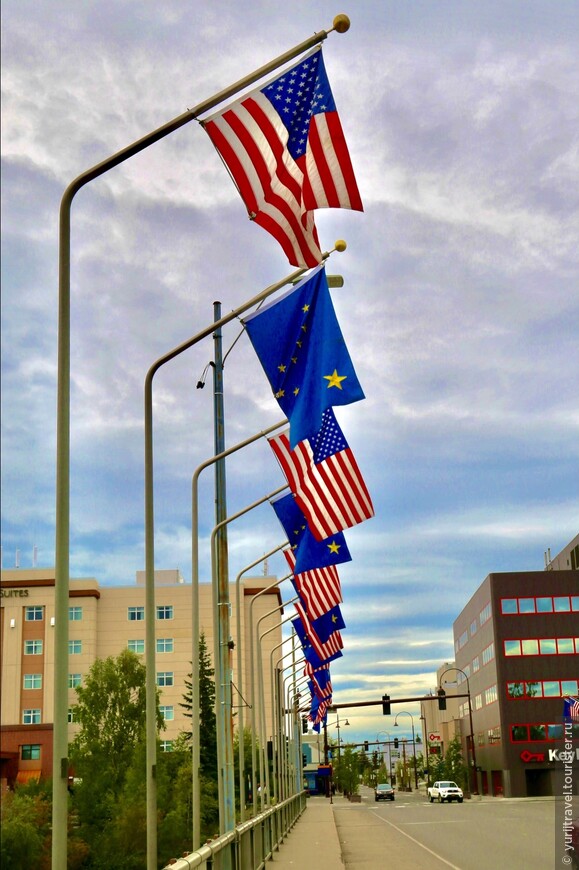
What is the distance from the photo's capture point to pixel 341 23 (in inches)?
444

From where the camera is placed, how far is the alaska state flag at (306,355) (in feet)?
44.3

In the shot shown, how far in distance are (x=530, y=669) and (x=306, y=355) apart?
83813mm

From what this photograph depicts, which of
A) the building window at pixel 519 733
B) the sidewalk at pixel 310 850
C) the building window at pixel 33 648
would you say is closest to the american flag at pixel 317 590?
the sidewalk at pixel 310 850

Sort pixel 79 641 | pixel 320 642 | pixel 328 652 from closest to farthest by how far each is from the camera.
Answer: pixel 320 642 < pixel 328 652 < pixel 79 641

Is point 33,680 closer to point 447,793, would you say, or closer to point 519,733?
point 447,793

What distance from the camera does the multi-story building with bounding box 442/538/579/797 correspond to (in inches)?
3575

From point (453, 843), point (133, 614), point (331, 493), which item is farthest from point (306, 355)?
point (133, 614)

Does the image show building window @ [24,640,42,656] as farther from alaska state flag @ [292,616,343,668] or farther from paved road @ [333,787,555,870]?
alaska state flag @ [292,616,343,668]

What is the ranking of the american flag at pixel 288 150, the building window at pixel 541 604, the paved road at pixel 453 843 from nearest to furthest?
1. the american flag at pixel 288 150
2. the paved road at pixel 453 843
3. the building window at pixel 541 604

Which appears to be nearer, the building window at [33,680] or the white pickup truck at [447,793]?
the white pickup truck at [447,793]

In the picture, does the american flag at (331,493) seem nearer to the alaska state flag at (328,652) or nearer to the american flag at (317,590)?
the american flag at (317,590)

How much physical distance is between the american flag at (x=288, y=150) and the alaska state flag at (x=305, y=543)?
1297cm

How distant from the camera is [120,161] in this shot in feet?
31.9

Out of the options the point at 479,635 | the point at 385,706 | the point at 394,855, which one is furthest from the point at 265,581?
the point at 394,855
